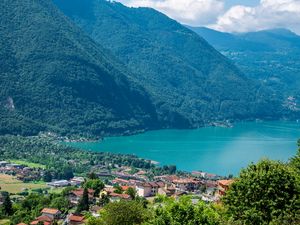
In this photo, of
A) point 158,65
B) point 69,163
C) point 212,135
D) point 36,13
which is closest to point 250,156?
point 69,163

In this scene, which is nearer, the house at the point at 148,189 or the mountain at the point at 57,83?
the house at the point at 148,189

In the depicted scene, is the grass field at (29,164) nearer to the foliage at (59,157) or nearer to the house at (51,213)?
the foliage at (59,157)

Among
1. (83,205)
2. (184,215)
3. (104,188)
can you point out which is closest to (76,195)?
(104,188)

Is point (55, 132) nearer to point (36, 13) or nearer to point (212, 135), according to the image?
point (212, 135)

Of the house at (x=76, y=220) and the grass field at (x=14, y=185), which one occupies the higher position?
the house at (x=76, y=220)

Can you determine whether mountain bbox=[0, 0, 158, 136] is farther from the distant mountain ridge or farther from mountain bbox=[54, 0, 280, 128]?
mountain bbox=[54, 0, 280, 128]

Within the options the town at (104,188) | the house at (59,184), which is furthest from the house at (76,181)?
the house at (59,184)
